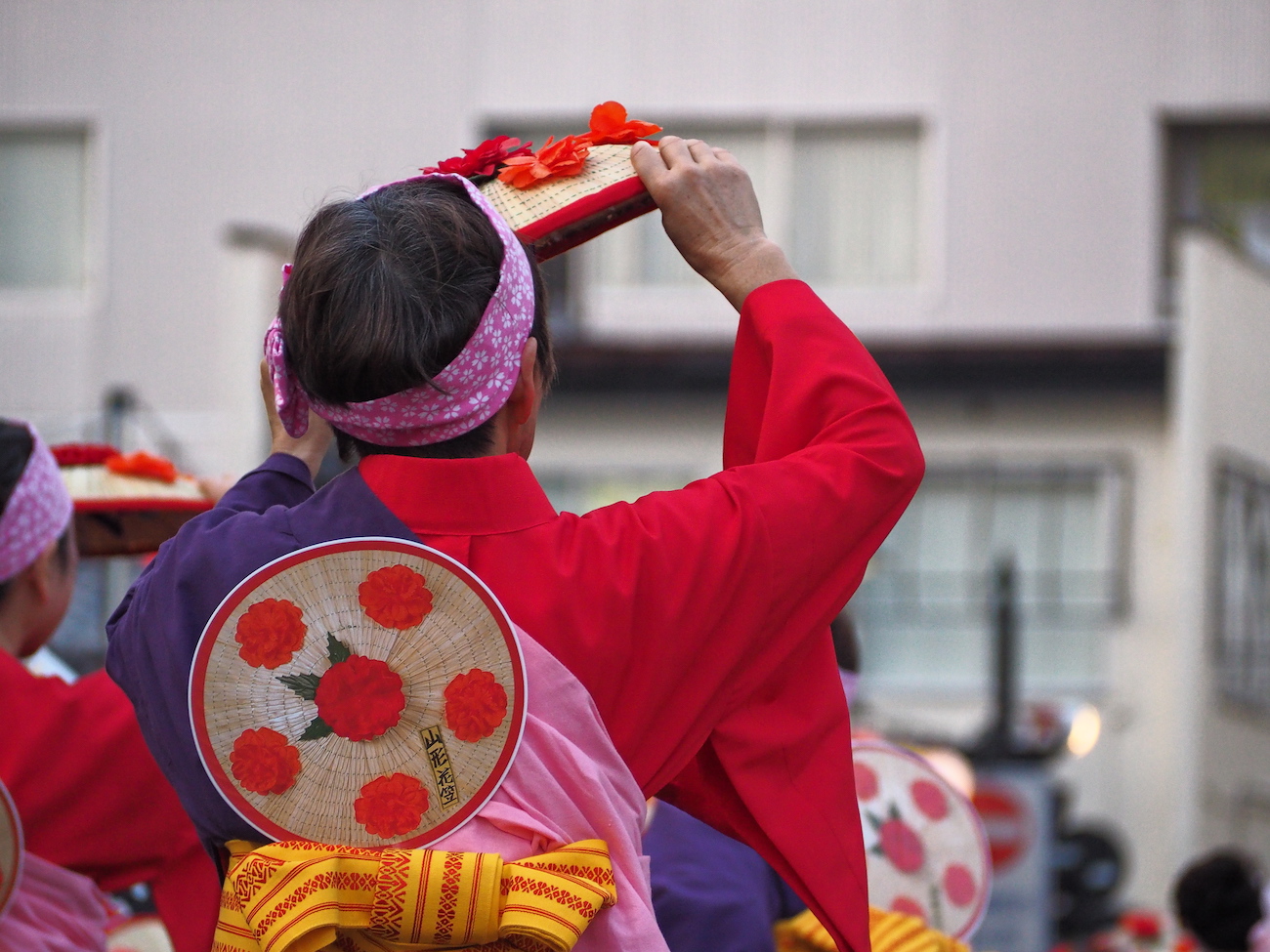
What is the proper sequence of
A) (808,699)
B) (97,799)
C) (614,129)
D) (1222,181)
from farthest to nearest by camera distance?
(1222,181) → (97,799) → (614,129) → (808,699)

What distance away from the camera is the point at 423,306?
63.0 inches

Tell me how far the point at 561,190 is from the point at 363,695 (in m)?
0.62

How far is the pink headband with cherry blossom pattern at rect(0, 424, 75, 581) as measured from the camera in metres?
2.44

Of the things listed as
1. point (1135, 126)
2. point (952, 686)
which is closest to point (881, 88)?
point (1135, 126)

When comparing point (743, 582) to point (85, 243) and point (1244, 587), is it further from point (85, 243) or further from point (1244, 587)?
point (85, 243)

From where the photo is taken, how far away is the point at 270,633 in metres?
1.59

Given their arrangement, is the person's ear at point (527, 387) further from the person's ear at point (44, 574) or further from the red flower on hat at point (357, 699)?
the person's ear at point (44, 574)

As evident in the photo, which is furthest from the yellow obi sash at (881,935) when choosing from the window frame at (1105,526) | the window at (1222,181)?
the window at (1222,181)

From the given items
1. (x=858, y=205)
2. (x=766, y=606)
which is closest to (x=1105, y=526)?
(x=858, y=205)

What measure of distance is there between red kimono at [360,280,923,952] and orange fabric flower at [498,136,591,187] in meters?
0.28

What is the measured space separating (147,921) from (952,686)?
29.4 ft

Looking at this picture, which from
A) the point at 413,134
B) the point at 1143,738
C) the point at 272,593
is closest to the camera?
the point at 272,593

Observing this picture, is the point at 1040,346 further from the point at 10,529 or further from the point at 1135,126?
the point at 10,529

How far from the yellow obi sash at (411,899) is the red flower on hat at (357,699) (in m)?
0.12
